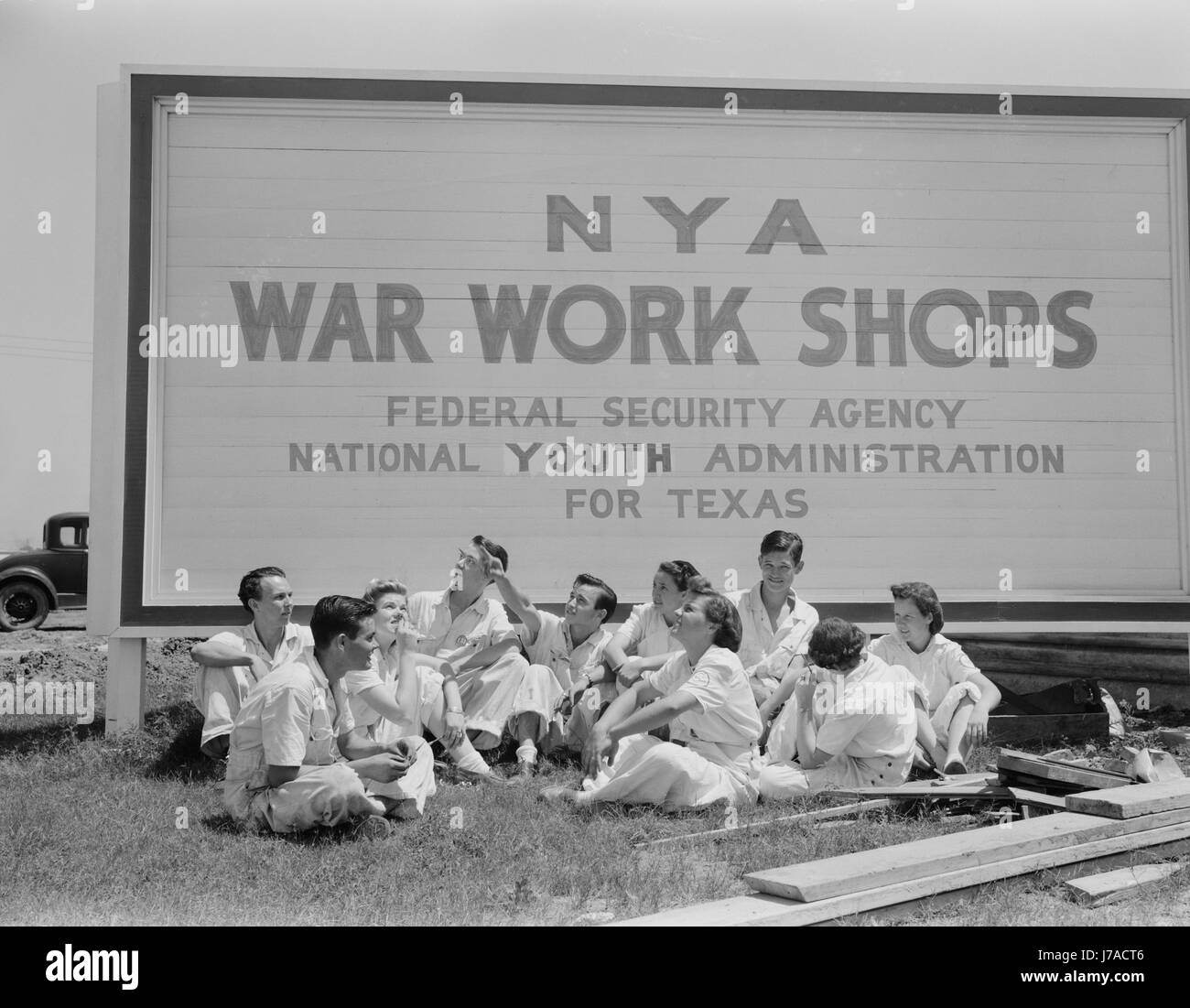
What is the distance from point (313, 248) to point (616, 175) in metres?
A: 2.07

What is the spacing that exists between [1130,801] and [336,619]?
3243 mm

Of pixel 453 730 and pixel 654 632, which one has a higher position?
pixel 654 632

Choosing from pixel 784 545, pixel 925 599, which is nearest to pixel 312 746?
pixel 784 545

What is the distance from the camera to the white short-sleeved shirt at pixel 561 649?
20.3 feet

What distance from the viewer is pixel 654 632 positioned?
Answer: 6160mm

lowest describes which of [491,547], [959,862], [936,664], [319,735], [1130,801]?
[959,862]

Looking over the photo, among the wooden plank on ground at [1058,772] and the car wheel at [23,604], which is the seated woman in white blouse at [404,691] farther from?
the car wheel at [23,604]

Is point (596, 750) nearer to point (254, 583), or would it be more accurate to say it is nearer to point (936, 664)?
point (254, 583)

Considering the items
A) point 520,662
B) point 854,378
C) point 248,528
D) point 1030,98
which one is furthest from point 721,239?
point 248,528

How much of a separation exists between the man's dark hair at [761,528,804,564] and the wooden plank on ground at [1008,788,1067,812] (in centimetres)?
195

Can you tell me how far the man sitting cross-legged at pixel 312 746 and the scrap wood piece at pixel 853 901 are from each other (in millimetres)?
1410

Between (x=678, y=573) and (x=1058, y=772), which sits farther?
(x=678, y=573)
